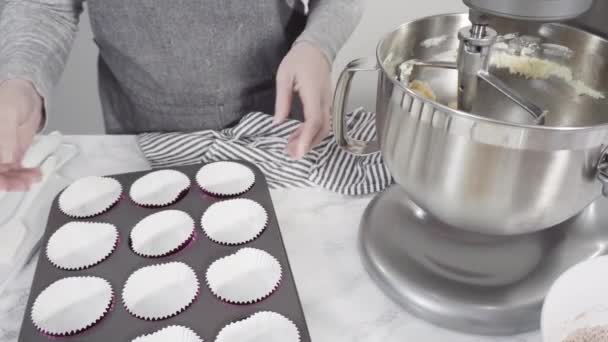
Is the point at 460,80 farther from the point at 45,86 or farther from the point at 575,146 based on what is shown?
the point at 45,86

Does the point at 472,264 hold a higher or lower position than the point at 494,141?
lower

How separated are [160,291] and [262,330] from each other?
0.12 metres

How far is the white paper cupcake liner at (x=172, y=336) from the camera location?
0.47 metres

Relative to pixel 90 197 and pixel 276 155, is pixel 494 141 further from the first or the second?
pixel 90 197

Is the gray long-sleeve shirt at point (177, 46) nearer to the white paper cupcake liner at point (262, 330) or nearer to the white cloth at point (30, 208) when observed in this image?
the white cloth at point (30, 208)

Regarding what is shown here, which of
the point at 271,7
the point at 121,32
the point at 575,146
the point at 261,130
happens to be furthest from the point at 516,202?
the point at 121,32

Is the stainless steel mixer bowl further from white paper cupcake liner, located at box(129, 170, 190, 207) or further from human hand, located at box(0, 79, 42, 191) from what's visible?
human hand, located at box(0, 79, 42, 191)

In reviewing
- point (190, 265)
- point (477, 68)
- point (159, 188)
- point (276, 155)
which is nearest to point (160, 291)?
point (190, 265)

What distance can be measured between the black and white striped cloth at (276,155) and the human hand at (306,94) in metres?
0.04

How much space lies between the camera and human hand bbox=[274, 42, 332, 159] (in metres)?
0.66

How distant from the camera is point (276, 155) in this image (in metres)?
0.72

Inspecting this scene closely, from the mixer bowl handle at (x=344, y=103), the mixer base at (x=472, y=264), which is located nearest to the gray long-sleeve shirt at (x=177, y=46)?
the mixer bowl handle at (x=344, y=103)

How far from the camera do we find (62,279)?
0.53m

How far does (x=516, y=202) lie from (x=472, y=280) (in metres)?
0.11
